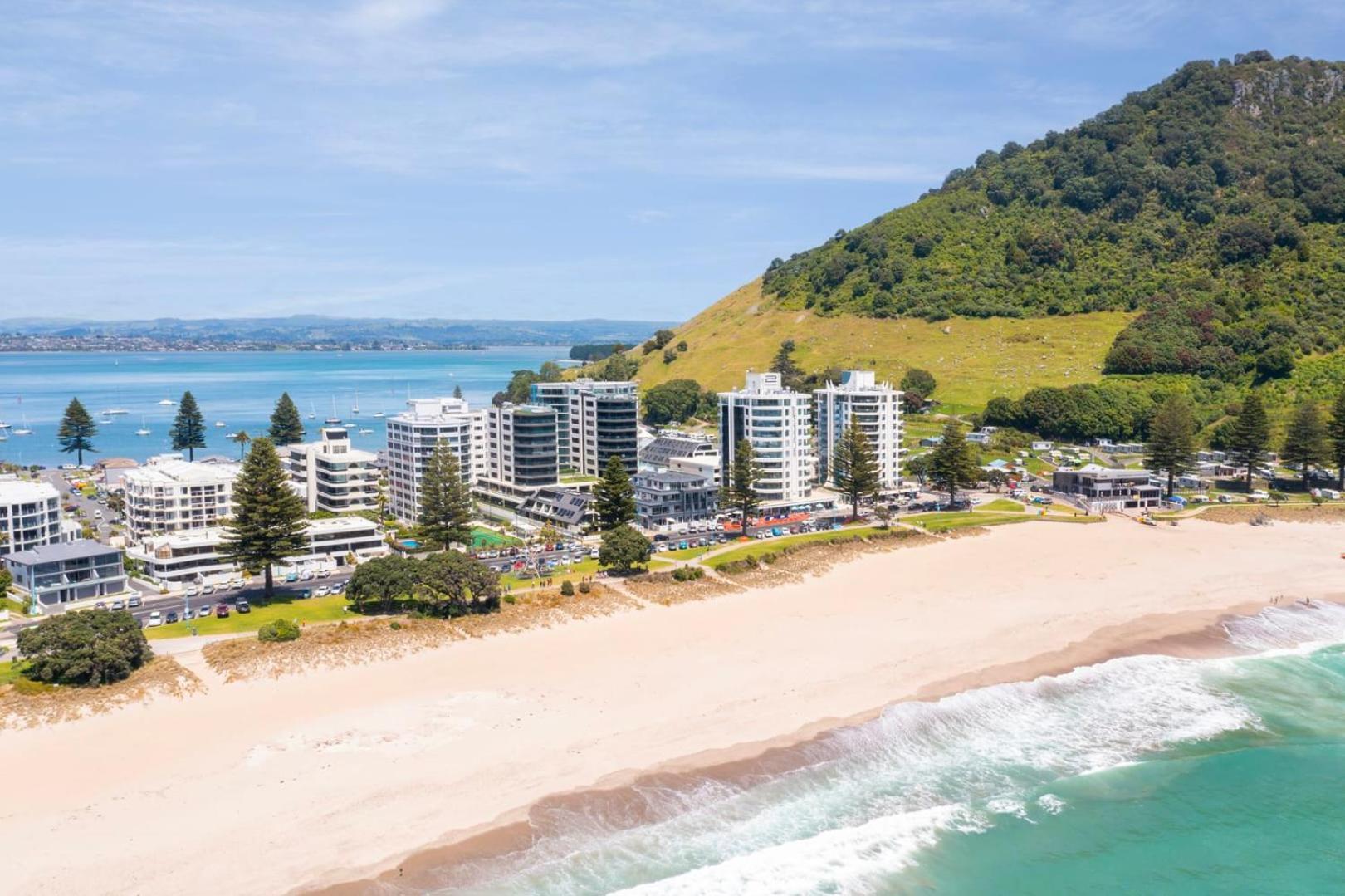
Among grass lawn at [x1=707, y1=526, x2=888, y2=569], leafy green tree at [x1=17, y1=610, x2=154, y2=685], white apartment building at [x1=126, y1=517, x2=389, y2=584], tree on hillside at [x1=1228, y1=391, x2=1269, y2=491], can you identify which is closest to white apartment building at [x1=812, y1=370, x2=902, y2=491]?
grass lawn at [x1=707, y1=526, x2=888, y2=569]

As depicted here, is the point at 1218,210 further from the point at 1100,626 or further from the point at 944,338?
the point at 1100,626

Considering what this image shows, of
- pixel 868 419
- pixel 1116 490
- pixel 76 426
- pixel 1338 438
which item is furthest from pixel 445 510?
pixel 1338 438

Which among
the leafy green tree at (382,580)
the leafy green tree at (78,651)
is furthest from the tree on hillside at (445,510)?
the leafy green tree at (78,651)

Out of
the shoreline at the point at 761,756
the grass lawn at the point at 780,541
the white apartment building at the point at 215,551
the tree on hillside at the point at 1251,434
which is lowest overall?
the shoreline at the point at 761,756

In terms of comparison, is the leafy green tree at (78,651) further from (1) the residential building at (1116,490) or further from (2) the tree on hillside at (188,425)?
(2) the tree on hillside at (188,425)

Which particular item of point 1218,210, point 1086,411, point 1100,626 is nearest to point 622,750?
point 1100,626

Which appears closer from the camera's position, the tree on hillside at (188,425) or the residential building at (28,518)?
the residential building at (28,518)
